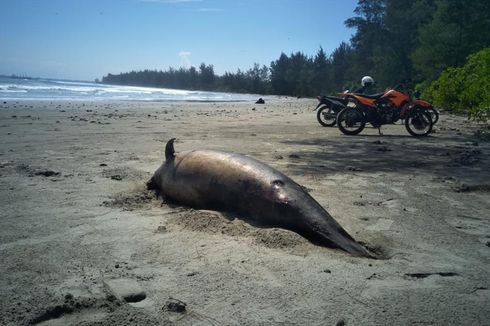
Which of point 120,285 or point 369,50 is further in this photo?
point 369,50

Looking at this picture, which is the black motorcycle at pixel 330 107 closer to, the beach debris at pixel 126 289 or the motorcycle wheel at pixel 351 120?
the motorcycle wheel at pixel 351 120

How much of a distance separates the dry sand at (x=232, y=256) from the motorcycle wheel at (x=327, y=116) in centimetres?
734

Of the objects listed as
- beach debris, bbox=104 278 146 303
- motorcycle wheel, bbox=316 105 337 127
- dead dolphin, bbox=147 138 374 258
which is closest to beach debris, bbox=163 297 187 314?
beach debris, bbox=104 278 146 303

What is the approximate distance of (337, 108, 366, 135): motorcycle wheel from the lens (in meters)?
10.1

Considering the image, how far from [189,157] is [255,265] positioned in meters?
1.71

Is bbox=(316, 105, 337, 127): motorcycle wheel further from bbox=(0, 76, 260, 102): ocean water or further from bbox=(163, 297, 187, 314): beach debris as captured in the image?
bbox=(0, 76, 260, 102): ocean water

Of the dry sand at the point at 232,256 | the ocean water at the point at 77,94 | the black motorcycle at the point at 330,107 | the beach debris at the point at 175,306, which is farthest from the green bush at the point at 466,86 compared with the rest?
the ocean water at the point at 77,94

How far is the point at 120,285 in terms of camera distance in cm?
219

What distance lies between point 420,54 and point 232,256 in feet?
96.2

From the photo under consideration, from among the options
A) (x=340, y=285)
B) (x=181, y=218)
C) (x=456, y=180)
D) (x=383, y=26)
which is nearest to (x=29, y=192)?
(x=181, y=218)

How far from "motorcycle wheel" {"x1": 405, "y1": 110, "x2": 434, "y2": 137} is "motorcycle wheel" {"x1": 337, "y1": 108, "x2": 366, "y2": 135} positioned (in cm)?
118

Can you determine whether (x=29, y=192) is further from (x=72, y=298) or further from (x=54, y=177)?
(x=72, y=298)

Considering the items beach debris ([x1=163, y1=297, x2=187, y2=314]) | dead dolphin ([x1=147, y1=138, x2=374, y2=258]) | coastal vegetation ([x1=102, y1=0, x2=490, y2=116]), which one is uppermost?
coastal vegetation ([x1=102, y1=0, x2=490, y2=116])

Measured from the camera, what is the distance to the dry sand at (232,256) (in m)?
1.94
